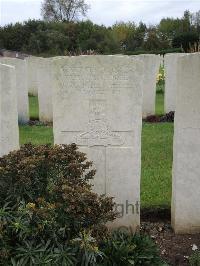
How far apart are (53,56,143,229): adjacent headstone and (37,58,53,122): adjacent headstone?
21.5 feet

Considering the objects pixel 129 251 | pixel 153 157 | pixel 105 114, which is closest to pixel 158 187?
pixel 153 157

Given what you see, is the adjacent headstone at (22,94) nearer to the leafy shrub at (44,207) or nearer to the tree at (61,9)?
the leafy shrub at (44,207)

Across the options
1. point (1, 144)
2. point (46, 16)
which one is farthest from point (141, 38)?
point (1, 144)

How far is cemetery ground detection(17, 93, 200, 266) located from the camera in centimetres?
485

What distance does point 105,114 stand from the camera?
15.8 feet

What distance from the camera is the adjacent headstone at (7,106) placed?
505 cm

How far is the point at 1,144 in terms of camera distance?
5.19 m

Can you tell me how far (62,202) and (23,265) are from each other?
57 cm

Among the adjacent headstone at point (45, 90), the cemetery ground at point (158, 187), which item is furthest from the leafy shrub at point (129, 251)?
the adjacent headstone at point (45, 90)

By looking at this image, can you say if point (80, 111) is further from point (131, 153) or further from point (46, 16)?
point (46, 16)

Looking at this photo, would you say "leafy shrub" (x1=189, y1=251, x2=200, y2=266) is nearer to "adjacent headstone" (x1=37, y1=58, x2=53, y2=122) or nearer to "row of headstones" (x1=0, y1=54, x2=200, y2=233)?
"row of headstones" (x1=0, y1=54, x2=200, y2=233)

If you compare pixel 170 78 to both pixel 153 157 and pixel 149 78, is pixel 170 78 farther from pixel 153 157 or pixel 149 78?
pixel 153 157

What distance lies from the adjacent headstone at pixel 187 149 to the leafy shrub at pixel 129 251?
840 millimetres

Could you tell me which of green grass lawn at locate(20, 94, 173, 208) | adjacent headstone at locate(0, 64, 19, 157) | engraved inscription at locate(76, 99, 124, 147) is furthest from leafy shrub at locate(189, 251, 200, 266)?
adjacent headstone at locate(0, 64, 19, 157)
